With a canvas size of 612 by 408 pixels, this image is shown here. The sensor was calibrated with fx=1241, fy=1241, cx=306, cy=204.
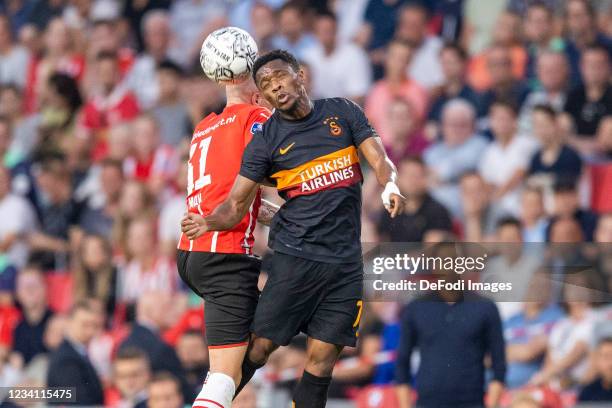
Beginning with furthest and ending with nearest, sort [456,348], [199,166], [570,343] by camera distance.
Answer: [570,343] → [456,348] → [199,166]

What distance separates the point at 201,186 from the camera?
7.28 meters

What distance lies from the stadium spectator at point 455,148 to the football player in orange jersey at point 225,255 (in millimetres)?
4899

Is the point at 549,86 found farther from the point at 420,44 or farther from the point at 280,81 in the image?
the point at 280,81

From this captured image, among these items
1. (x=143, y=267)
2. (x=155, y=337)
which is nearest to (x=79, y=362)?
(x=155, y=337)

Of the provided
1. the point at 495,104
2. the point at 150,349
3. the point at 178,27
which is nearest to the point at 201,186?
the point at 150,349

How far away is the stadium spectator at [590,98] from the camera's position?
1162 cm

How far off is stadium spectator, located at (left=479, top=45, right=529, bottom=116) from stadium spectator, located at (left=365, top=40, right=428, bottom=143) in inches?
29.5

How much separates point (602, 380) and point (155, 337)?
3929mm

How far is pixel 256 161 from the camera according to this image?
6.98 m

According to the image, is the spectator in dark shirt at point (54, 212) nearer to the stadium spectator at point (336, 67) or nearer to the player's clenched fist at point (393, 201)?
the stadium spectator at point (336, 67)

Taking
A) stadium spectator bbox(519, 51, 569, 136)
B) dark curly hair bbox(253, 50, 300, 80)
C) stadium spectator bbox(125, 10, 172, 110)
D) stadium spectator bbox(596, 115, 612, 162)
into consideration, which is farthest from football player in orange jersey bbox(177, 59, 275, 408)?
stadium spectator bbox(125, 10, 172, 110)

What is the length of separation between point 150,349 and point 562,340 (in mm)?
3576

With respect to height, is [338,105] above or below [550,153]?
above

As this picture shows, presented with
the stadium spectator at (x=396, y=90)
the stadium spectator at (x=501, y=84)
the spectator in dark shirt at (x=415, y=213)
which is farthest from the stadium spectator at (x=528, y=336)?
the stadium spectator at (x=396, y=90)
